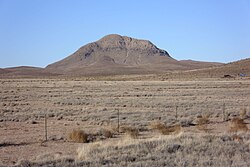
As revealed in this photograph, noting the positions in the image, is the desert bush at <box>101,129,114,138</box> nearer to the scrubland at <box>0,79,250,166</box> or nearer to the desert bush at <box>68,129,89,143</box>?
the scrubland at <box>0,79,250,166</box>

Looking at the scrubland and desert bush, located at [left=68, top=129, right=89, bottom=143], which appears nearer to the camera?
the scrubland

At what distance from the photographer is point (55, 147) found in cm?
1806

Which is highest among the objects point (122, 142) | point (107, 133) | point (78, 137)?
point (122, 142)

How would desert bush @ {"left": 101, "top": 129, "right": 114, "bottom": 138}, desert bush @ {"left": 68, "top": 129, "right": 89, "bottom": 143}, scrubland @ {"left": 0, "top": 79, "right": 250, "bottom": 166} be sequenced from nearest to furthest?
scrubland @ {"left": 0, "top": 79, "right": 250, "bottom": 166} → desert bush @ {"left": 68, "top": 129, "right": 89, "bottom": 143} → desert bush @ {"left": 101, "top": 129, "right": 114, "bottom": 138}

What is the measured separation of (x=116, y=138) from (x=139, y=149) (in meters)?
5.52

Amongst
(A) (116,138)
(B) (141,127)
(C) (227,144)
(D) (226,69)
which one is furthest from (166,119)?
(D) (226,69)

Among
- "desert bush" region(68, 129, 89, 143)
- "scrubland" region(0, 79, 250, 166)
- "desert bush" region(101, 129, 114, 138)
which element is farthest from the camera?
"desert bush" region(101, 129, 114, 138)

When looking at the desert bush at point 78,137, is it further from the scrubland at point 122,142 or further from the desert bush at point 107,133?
the desert bush at point 107,133

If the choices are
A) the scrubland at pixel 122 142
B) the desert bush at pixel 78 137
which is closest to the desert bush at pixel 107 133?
the scrubland at pixel 122 142

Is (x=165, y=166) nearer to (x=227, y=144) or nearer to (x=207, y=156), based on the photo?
(x=207, y=156)

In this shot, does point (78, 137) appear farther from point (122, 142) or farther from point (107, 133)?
point (122, 142)

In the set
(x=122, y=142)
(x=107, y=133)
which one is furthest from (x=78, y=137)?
(x=122, y=142)

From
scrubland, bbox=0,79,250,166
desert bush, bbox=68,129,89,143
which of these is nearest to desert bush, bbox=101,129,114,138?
scrubland, bbox=0,79,250,166

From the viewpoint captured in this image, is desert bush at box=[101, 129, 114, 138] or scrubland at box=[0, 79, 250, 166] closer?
scrubland at box=[0, 79, 250, 166]
